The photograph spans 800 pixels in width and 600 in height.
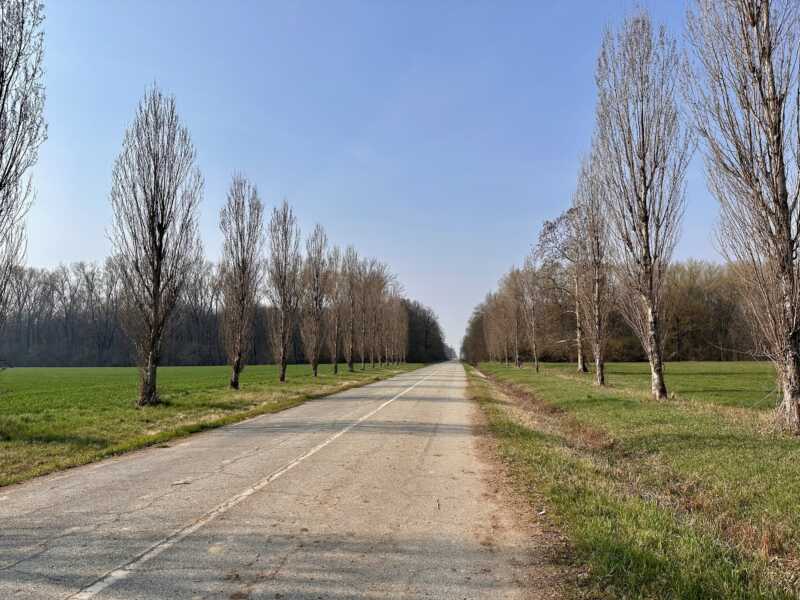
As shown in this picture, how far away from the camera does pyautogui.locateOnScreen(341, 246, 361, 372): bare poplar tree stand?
54.9 m

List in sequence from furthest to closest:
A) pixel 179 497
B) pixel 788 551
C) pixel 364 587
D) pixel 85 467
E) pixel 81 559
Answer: pixel 85 467 → pixel 179 497 → pixel 788 551 → pixel 81 559 → pixel 364 587

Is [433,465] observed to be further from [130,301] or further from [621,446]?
[130,301]

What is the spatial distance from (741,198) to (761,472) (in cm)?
629

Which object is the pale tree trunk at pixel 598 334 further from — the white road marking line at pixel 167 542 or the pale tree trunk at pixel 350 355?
the pale tree trunk at pixel 350 355

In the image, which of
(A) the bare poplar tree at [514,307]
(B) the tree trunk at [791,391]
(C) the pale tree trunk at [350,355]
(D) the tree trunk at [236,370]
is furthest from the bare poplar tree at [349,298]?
(B) the tree trunk at [791,391]

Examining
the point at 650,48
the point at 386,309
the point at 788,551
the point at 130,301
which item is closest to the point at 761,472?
the point at 788,551

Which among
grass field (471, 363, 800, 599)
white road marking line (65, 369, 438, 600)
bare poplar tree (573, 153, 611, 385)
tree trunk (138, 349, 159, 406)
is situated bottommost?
grass field (471, 363, 800, 599)

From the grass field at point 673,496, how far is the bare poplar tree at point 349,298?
41.6 m

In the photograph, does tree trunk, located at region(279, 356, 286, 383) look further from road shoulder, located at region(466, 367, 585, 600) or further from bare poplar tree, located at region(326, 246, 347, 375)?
road shoulder, located at region(466, 367, 585, 600)

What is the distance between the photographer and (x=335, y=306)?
51906 millimetres

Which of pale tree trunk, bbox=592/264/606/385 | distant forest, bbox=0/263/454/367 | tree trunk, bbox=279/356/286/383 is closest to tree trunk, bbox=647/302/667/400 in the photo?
pale tree trunk, bbox=592/264/606/385

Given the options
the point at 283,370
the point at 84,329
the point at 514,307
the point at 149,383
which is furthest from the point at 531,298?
the point at 84,329

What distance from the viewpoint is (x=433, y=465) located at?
8.72 metres

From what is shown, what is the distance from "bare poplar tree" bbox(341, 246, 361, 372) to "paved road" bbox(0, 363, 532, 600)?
44.9 m
